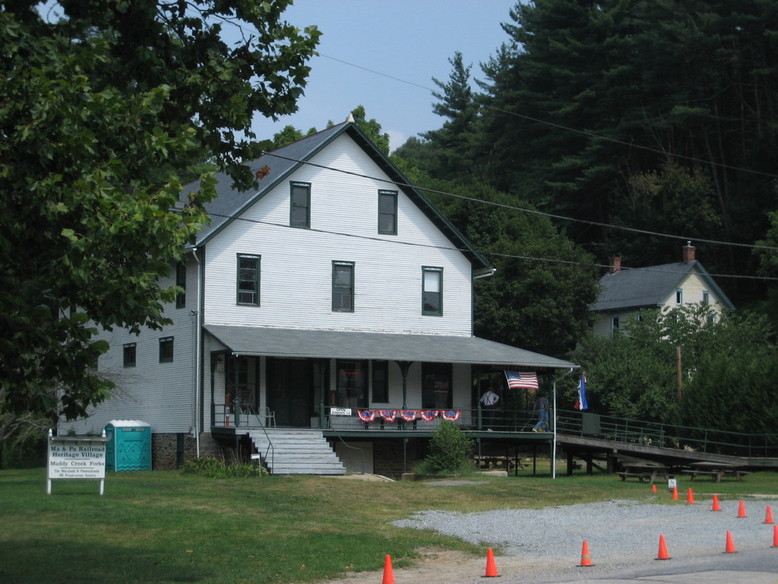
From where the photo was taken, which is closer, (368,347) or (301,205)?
(368,347)

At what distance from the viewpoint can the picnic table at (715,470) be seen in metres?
35.9

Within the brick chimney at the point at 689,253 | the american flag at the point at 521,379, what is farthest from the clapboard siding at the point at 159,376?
the brick chimney at the point at 689,253

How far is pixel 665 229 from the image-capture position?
239ft

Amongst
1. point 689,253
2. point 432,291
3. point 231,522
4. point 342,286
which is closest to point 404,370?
point 342,286

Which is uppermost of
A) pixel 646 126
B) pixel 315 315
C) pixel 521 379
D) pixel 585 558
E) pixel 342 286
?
pixel 646 126

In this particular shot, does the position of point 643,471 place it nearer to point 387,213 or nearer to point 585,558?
point 387,213

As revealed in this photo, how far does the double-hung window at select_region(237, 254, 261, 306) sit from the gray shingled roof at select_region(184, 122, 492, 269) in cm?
154

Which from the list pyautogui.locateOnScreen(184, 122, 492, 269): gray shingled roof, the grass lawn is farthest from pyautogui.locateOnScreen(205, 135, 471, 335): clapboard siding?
the grass lawn

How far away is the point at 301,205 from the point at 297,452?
9168 millimetres

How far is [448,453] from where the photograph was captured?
→ 3553 cm

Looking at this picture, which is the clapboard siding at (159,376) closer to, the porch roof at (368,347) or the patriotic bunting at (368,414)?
the porch roof at (368,347)

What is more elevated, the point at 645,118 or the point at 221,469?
the point at 645,118

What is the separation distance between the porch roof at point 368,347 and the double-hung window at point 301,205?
373cm

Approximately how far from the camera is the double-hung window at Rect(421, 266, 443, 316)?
135 feet
